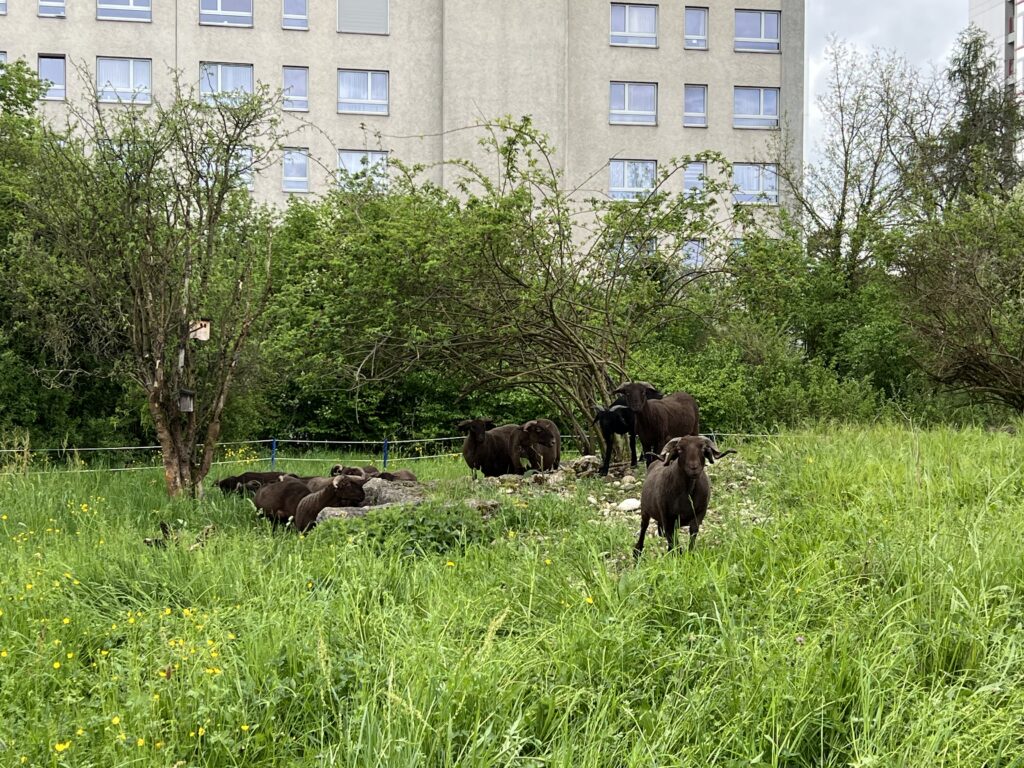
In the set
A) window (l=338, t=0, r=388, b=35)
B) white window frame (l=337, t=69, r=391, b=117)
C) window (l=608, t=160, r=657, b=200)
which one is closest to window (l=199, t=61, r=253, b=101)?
white window frame (l=337, t=69, r=391, b=117)

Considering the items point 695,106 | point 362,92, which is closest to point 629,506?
point 362,92

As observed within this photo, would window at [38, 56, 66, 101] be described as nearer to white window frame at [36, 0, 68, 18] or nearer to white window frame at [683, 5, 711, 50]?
white window frame at [36, 0, 68, 18]

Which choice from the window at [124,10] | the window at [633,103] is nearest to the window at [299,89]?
the window at [124,10]

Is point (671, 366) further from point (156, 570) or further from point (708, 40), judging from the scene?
point (708, 40)

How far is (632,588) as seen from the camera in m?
6.63

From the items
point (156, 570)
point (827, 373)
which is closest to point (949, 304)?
point (827, 373)

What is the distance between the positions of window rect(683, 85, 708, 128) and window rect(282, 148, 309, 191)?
16935 mm

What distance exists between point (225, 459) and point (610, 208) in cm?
991

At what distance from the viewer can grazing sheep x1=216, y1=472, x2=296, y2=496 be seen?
14.3 meters

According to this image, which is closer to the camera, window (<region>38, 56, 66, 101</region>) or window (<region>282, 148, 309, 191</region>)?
window (<region>38, 56, 66, 101</region>)

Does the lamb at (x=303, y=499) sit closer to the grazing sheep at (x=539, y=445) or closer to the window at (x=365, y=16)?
the grazing sheep at (x=539, y=445)

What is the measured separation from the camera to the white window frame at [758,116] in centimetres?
4292

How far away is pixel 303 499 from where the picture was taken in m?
11.7

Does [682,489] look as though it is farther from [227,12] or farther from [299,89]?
[227,12]
